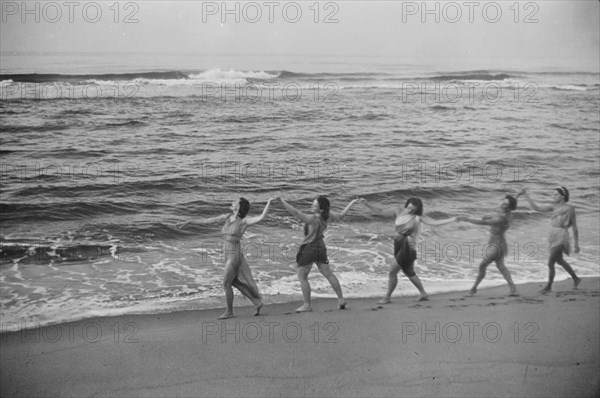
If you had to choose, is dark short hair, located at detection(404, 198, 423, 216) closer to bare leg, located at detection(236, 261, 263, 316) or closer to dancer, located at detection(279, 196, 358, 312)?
dancer, located at detection(279, 196, 358, 312)

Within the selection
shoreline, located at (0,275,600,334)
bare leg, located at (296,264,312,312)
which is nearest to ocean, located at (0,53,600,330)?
shoreline, located at (0,275,600,334)

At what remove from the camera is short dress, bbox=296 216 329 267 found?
2.69 meters

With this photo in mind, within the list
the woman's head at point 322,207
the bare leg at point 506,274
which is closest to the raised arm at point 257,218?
the woman's head at point 322,207

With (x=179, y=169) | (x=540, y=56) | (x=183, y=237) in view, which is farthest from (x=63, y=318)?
(x=540, y=56)

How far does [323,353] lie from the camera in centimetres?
252

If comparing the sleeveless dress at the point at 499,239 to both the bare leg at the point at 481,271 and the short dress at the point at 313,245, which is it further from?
the short dress at the point at 313,245

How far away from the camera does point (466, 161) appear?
3088 mm

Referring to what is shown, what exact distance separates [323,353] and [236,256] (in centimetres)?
Answer: 54

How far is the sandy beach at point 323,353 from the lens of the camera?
2.31m

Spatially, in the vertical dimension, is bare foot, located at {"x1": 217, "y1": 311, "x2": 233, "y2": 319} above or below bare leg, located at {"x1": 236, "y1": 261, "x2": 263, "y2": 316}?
below

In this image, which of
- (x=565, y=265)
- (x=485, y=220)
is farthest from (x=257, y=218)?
(x=565, y=265)

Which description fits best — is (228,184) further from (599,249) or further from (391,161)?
(599,249)

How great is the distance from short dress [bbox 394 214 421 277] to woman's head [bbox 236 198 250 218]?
711mm

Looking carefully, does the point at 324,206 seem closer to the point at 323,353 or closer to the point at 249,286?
the point at 249,286
